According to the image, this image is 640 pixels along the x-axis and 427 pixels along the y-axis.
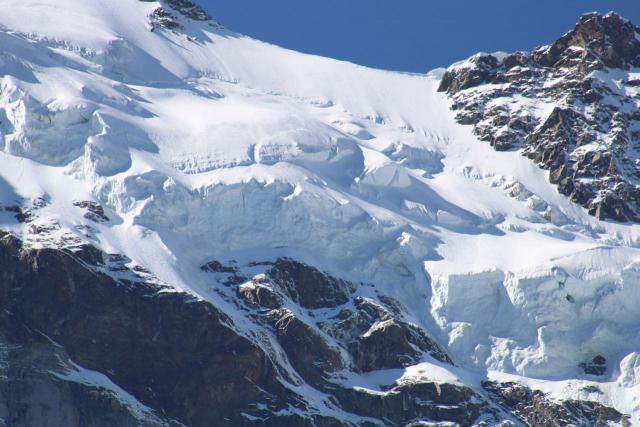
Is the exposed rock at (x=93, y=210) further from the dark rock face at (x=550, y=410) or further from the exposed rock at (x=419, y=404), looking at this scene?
the dark rock face at (x=550, y=410)

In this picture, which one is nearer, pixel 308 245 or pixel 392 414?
pixel 392 414

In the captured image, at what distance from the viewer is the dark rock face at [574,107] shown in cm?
16875

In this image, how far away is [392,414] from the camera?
5039 inches

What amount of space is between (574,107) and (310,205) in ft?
154

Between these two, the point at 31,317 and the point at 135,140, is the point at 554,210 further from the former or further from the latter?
the point at 31,317

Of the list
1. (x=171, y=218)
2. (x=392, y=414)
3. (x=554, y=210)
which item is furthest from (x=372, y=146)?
(x=392, y=414)

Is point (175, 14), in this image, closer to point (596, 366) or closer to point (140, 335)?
point (140, 335)

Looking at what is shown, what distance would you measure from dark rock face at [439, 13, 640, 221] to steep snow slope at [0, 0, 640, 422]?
3.09 metres

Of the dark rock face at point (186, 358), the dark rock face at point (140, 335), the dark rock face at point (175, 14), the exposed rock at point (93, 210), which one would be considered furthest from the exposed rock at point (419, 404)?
the dark rock face at point (175, 14)

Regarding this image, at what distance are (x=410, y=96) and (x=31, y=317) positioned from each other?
73.9 meters

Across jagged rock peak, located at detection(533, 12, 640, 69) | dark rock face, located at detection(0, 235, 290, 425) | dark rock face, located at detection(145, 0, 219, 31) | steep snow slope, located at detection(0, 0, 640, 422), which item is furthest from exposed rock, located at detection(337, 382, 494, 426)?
dark rock face, located at detection(145, 0, 219, 31)

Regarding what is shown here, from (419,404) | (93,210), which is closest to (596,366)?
(419,404)

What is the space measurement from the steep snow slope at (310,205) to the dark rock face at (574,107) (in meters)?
3.09

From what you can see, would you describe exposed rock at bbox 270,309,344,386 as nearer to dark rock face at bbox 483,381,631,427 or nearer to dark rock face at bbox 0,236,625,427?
dark rock face at bbox 0,236,625,427
